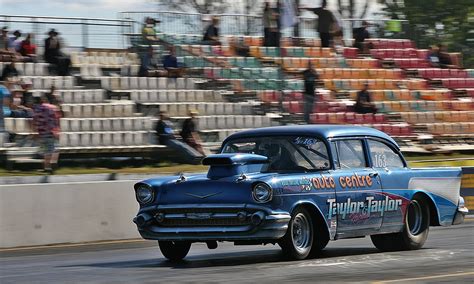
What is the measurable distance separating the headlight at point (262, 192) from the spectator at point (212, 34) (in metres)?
15.3

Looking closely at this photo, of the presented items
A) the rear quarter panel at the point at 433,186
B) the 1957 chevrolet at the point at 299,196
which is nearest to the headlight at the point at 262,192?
the 1957 chevrolet at the point at 299,196

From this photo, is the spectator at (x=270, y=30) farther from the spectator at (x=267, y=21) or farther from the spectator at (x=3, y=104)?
the spectator at (x=3, y=104)

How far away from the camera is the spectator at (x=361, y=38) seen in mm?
29547

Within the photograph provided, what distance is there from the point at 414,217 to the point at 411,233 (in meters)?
0.24

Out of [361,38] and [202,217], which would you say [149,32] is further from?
[202,217]

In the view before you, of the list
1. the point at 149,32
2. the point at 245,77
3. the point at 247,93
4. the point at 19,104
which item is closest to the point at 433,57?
the point at 245,77

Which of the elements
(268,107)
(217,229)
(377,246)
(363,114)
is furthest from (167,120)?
(217,229)

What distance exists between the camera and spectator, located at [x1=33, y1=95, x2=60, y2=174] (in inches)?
706

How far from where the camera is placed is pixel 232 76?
81.6 feet

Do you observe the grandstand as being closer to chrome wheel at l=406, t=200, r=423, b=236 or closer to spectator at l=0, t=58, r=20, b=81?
spectator at l=0, t=58, r=20, b=81

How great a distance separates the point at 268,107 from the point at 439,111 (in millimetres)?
6031

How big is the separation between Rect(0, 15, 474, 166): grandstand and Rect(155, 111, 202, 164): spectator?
21 centimetres

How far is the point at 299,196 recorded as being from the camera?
424 inches

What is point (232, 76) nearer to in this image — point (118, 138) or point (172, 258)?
point (118, 138)
